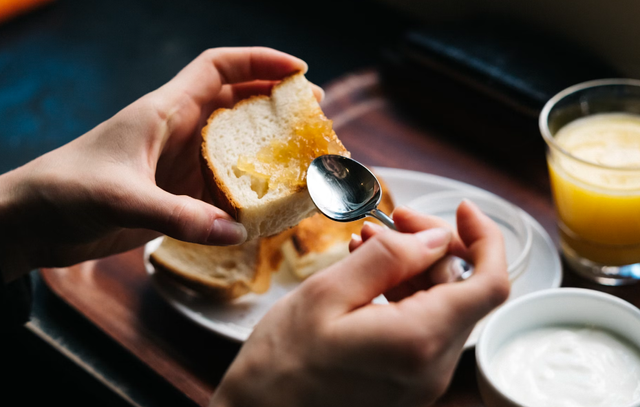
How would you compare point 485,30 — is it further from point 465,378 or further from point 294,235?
point 465,378

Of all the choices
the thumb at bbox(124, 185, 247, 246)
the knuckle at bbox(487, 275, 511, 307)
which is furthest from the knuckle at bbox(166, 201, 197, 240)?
the knuckle at bbox(487, 275, 511, 307)

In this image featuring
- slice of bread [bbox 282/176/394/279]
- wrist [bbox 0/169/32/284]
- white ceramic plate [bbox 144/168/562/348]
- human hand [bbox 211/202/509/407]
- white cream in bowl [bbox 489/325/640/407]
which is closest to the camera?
human hand [bbox 211/202/509/407]

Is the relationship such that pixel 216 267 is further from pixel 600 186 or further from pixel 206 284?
pixel 600 186

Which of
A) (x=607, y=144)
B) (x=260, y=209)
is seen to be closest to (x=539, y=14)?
(x=607, y=144)

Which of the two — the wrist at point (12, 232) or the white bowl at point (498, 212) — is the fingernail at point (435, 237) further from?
the wrist at point (12, 232)

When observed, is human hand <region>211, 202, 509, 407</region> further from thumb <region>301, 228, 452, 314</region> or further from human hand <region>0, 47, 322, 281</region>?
human hand <region>0, 47, 322, 281</region>

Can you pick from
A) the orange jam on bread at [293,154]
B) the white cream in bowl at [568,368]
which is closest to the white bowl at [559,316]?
the white cream in bowl at [568,368]
